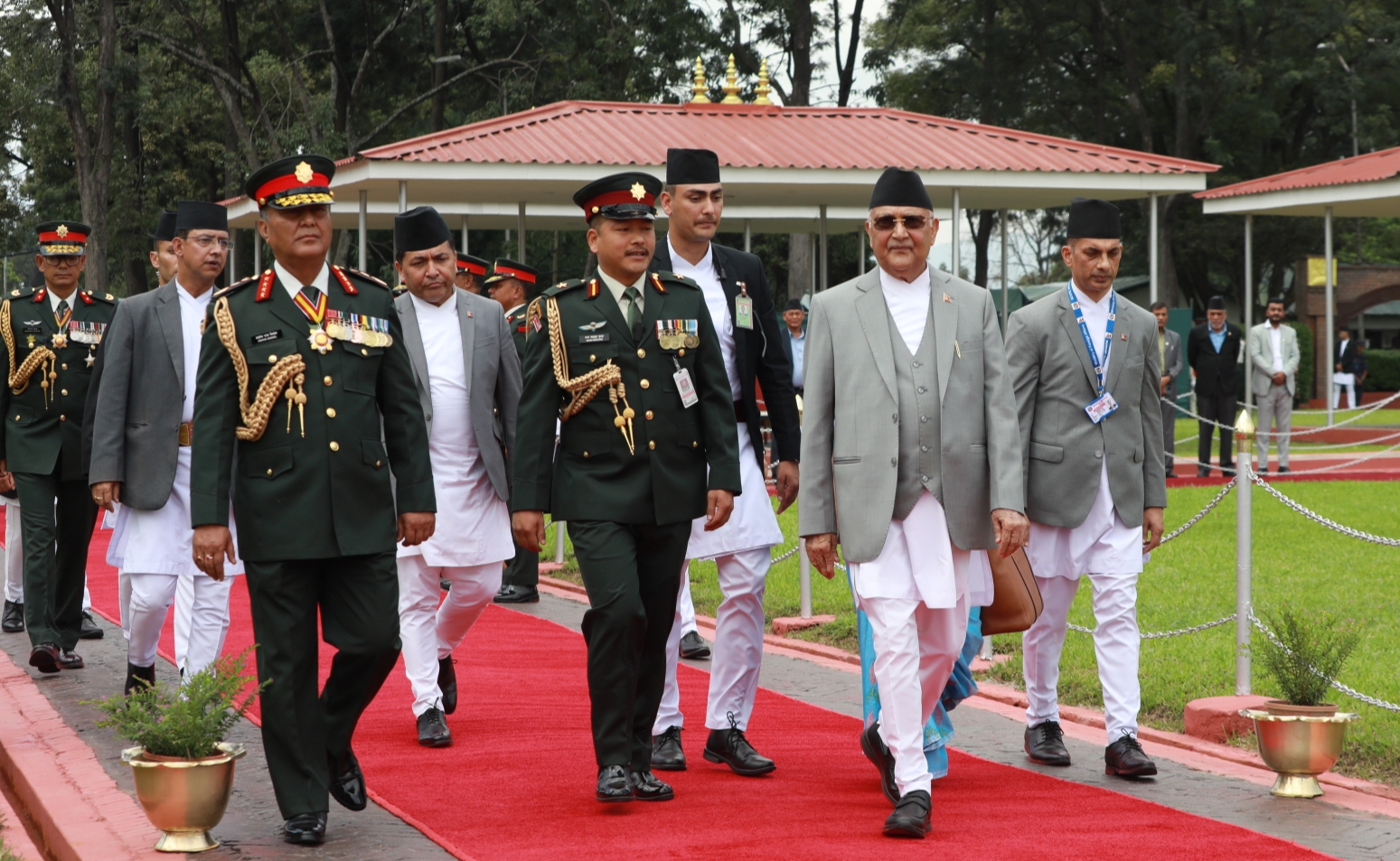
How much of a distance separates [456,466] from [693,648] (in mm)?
2616

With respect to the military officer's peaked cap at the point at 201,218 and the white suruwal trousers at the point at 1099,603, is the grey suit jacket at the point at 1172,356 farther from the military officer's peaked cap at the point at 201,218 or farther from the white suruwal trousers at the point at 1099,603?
the military officer's peaked cap at the point at 201,218

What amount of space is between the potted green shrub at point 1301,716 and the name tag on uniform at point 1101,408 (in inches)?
41.2

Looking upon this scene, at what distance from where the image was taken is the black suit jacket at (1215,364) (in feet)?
65.3

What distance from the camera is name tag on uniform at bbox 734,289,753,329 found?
21.2 feet

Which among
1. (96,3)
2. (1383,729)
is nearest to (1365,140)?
(96,3)

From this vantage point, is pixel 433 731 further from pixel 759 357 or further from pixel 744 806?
pixel 759 357

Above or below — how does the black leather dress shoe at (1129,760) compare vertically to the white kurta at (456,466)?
below

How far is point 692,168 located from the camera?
6391 mm

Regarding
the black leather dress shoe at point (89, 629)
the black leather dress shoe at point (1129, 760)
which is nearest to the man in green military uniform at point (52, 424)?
the black leather dress shoe at point (89, 629)

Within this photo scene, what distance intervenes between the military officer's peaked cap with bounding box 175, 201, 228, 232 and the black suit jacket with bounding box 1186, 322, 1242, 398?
14.9 meters

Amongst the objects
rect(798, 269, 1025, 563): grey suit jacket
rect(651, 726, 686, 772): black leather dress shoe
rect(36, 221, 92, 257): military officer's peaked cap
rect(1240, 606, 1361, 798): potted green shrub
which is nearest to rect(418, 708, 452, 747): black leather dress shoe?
rect(651, 726, 686, 772): black leather dress shoe

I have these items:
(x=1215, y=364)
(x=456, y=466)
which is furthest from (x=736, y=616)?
(x=1215, y=364)

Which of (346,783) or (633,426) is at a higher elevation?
(633,426)

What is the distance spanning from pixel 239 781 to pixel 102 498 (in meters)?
1.72
